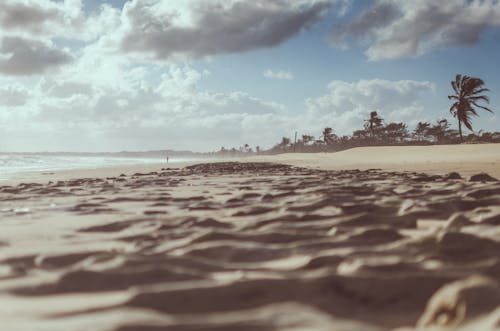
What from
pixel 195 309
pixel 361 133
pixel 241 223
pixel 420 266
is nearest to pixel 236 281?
pixel 195 309

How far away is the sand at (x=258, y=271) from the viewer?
105 centimetres

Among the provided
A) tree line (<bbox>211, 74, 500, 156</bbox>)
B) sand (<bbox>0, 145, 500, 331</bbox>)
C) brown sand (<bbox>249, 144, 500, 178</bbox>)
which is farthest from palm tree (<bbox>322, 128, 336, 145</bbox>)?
sand (<bbox>0, 145, 500, 331</bbox>)

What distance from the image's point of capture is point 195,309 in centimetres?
113

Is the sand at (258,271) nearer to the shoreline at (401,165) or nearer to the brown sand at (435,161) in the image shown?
the shoreline at (401,165)

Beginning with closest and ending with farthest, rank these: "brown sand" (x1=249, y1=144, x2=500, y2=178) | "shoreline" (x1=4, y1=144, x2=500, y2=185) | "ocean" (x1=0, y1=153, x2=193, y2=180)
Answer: "shoreline" (x1=4, y1=144, x2=500, y2=185) → "brown sand" (x1=249, y1=144, x2=500, y2=178) → "ocean" (x1=0, y1=153, x2=193, y2=180)

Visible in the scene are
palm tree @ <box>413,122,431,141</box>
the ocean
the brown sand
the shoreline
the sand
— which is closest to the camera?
the sand

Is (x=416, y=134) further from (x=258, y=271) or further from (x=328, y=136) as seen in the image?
(x=258, y=271)

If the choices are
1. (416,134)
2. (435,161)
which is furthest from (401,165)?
(416,134)

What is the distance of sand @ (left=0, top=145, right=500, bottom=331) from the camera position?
105 cm

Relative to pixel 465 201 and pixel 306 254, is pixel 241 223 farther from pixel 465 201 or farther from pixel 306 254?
pixel 465 201

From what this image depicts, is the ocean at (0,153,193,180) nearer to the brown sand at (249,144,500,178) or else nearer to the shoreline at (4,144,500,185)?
the shoreline at (4,144,500,185)

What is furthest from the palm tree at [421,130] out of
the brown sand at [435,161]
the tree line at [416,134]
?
the brown sand at [435,161]

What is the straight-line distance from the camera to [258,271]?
1.47 m

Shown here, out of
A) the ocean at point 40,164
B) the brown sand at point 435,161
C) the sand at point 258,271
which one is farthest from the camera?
the ocean at point 40,164
